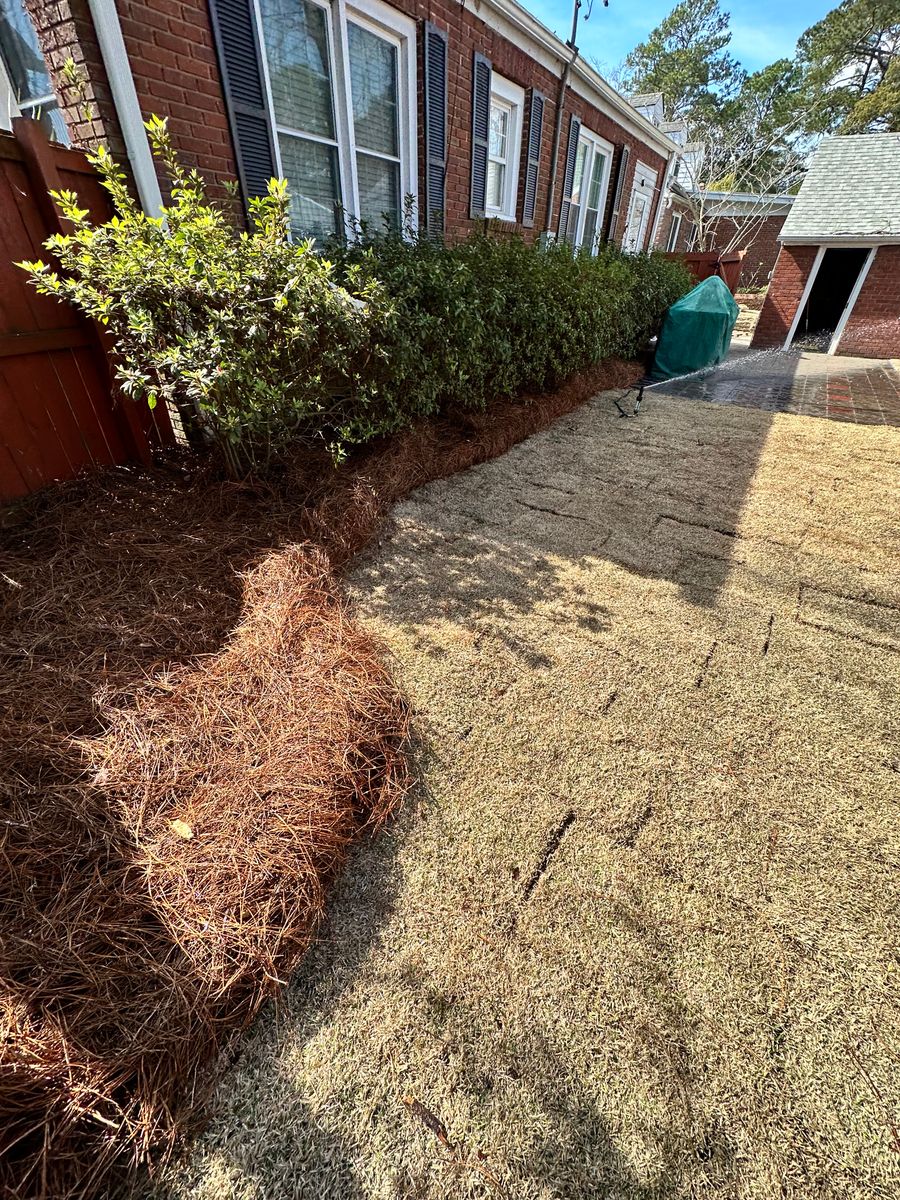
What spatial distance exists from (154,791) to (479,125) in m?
7.48

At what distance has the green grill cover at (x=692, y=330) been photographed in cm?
794

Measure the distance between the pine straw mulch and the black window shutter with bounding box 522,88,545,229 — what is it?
7.08m

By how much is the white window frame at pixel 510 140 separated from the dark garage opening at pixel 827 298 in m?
8.69

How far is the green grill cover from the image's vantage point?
7.94 metres

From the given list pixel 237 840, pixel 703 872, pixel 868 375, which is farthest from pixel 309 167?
pixel 868 375

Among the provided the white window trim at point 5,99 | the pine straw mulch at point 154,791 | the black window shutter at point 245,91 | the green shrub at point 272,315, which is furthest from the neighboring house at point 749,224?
the pine straw mulch at point 154,791

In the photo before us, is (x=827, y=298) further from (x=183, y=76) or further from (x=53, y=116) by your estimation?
(x=53, y=116)

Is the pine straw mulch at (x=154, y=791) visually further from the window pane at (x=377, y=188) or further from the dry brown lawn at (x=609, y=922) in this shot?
the window pane at (x=377, y=188)

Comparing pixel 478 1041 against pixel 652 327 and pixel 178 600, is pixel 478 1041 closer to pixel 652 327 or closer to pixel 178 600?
pixel 178 600

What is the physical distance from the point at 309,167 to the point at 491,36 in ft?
11.9

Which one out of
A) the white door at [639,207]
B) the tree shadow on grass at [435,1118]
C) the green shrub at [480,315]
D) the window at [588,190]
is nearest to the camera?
the tree shadow on grass at [435,1118]

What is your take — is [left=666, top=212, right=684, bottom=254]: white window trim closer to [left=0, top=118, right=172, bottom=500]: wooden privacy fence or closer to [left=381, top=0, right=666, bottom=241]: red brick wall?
[left=381, top=0, right=666, bottom=241]: red brick wall

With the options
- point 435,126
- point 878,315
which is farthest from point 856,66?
point 435,126

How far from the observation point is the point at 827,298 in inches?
524
